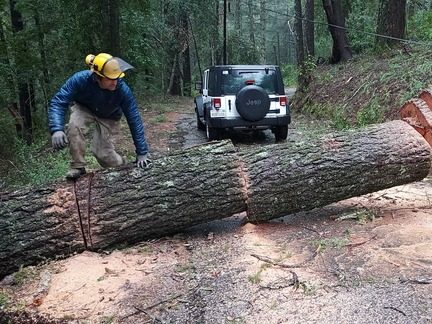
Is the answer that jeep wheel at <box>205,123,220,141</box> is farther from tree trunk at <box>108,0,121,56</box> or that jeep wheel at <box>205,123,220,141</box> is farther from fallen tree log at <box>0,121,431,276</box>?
fallen tree log at <box>0,121,431,276</box>

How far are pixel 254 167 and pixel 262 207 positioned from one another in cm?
45

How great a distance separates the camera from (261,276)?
3939 mm

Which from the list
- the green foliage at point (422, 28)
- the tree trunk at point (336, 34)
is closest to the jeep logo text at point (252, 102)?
the green foliage at point (422, 28)

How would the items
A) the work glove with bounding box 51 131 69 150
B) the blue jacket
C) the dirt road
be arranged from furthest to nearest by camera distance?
the blue jacket → the work glove with bounding box 51 131 69 150 → the dirt road

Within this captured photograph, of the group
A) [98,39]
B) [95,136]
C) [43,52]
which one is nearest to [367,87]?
[98,39]

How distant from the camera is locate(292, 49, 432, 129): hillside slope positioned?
10.2 meters

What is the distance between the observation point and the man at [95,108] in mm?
4652

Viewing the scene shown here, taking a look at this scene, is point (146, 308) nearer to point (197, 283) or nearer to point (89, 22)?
point (197, 283)

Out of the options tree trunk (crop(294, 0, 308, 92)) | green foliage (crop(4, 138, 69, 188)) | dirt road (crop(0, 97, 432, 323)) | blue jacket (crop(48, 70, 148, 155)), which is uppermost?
tree trunk (crop(294, 0, 308, 92))

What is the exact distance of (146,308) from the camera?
364 centimetres

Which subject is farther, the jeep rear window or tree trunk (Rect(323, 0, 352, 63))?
tree trunk (Rect(323, 0, 352, 63))

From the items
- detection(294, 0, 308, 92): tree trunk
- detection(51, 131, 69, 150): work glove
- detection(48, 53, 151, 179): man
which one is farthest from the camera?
detection(294, 0, 308, 92): tree trunk

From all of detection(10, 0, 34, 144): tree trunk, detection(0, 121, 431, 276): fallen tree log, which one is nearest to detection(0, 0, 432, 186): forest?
detection(10, 0, 34, 144): tree trunk

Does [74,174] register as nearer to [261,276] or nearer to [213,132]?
[261,276]
